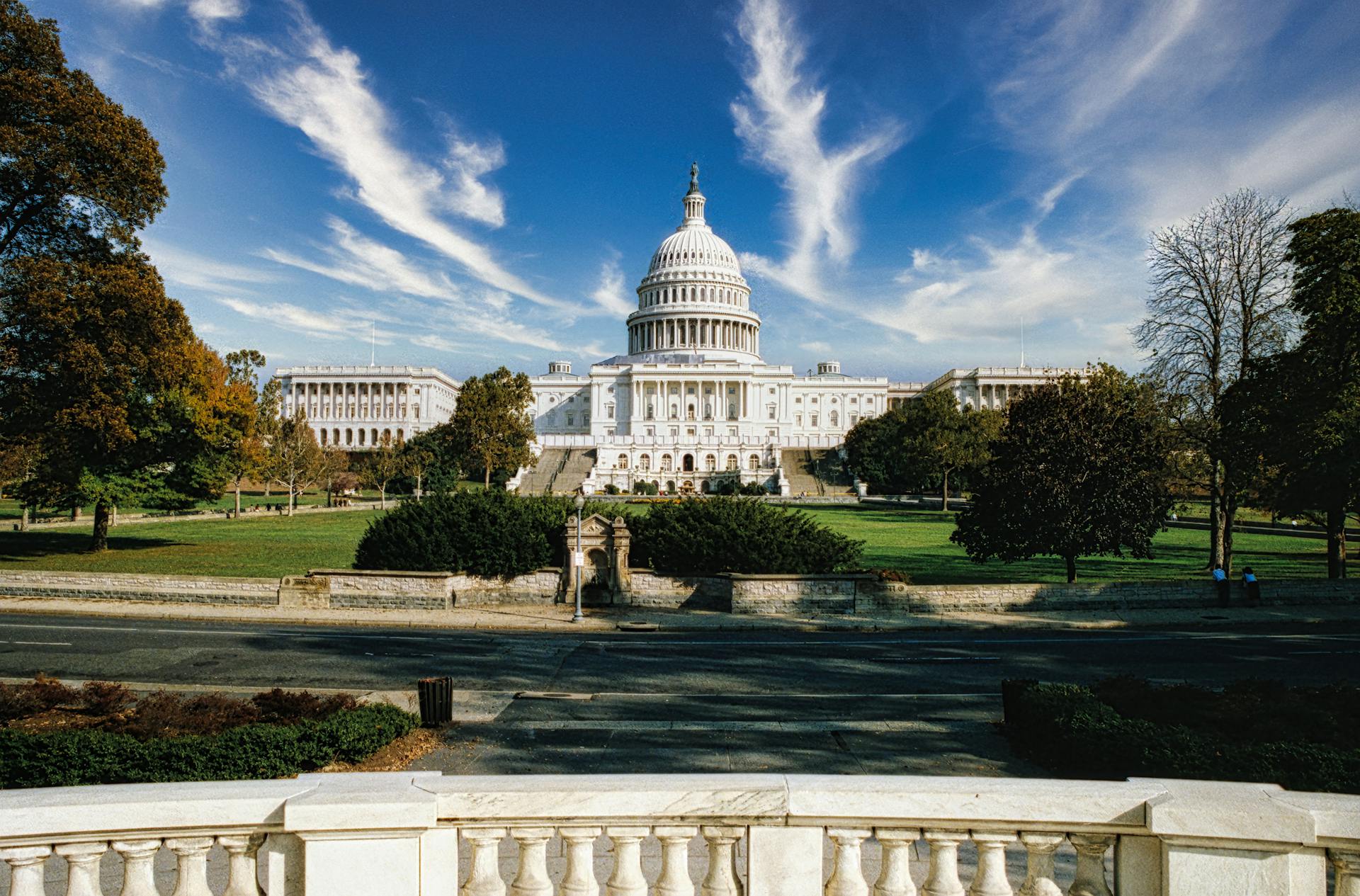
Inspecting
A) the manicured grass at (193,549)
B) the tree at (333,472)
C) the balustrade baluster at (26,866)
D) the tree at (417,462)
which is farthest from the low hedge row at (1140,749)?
the tree at (333,472)

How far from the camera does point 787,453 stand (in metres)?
117

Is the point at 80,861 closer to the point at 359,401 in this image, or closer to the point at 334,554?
the point at 334,554

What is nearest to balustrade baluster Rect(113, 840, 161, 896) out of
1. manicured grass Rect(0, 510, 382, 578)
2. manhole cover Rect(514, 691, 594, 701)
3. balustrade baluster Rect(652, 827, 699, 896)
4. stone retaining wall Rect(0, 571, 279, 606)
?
balustrade baluster Rect(652, 827, 699, 896)

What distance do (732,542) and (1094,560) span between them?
20.6 metres

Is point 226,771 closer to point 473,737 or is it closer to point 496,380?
point 473,737

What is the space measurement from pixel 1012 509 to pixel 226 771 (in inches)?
959

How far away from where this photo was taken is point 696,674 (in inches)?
635

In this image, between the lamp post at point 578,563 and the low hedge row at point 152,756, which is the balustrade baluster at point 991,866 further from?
the lamp post at point 578,563

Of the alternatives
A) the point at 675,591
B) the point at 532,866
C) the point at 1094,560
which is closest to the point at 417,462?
the point at 675,591

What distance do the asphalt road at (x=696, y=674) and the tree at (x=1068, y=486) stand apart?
17.5 ft

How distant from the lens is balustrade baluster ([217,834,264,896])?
414cm

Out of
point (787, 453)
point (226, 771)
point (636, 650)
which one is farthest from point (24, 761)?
point (787, 453)

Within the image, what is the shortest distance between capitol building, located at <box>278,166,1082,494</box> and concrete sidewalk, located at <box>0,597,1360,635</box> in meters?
91.4

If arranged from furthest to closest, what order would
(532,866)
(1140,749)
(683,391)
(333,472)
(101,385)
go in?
1. (683,391)
2. (333,472)
3. (101,385)
4. (1140,749)
5. (532,866)
